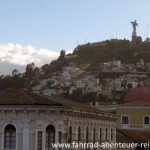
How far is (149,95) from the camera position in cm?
7850

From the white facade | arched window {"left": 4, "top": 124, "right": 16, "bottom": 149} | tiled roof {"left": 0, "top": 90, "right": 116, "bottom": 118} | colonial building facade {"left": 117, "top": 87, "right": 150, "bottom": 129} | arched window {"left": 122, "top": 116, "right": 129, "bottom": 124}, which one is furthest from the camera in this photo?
arched window {"left": 122, "top": 116, "right": 129, "bottom": 124}

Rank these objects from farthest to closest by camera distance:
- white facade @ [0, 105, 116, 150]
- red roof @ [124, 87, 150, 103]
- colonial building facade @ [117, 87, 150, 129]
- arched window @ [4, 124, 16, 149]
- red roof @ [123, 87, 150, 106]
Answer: red roof @ [124, 87, 150, 103], red roof @ [123, 87, 150, 106], colonial building facade @ [117, 87, 150, 129], arched window @ [4, 124, 16, 149], white facade @ [0, 105, 116, 150]

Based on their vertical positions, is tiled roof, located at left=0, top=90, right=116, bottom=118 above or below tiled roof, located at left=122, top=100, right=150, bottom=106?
above

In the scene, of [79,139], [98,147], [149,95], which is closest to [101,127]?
[98,147]

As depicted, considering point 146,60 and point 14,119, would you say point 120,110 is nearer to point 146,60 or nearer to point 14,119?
point 14,119

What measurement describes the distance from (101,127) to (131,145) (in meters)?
5.41

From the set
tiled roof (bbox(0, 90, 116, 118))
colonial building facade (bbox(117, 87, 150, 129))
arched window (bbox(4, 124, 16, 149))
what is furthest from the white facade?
colonial building facade (bbox(117, 87, 150, 129))

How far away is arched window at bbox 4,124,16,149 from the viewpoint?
1382 inches

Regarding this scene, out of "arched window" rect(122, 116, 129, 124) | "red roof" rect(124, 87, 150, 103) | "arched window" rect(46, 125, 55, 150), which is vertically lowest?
"arched window" rect(122, 116, 129, 124)

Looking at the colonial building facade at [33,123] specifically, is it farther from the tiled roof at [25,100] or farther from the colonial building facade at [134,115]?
the colonial building facade at [134,115]

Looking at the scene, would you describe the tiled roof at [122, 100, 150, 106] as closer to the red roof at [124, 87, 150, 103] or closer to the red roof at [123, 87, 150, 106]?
the red roof at [123, 87, 150, 106]

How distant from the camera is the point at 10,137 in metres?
35.2

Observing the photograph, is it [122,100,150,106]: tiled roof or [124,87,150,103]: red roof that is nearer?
[122,100,150,106]: tiled roof

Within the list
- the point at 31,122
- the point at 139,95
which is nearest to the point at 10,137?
the point at 31,122
